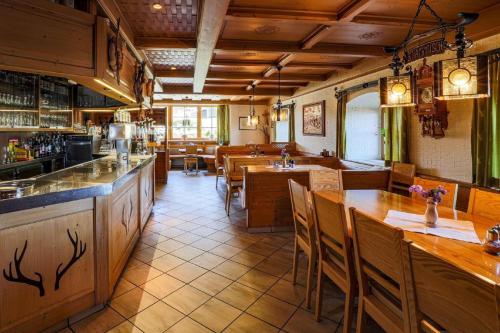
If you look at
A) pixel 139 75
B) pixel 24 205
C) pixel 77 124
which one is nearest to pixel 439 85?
pixel 24 205

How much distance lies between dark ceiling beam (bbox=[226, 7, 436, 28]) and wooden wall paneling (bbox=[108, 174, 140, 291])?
2.23m

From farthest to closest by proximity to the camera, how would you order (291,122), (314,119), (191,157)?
(191,157) → (291,122) → (314,119)

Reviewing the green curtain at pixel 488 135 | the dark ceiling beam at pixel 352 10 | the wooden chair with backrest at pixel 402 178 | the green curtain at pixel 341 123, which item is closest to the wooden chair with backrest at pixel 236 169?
the green curtain at pixel 341 123

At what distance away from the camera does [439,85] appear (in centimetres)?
204

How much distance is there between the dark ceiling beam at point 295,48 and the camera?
458 centimetres

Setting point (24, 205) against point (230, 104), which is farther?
point (230, 104)

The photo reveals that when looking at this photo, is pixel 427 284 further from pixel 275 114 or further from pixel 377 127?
pixel 275 114

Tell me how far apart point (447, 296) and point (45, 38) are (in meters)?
3.22

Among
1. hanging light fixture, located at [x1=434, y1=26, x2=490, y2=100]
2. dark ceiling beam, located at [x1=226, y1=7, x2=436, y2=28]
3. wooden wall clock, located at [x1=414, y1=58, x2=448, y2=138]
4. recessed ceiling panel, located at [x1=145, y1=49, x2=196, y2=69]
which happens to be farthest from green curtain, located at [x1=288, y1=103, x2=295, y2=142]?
hanging light fixture, located at [x1=434, y1=26, x2=490, y2=100]

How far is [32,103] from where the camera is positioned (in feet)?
14.0

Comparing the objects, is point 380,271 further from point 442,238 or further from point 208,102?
point 208,102

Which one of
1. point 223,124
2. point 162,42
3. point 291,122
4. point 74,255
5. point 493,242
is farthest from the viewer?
point 223,124

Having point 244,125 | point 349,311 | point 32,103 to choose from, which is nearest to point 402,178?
point 349,311

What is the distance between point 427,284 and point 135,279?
262cm
